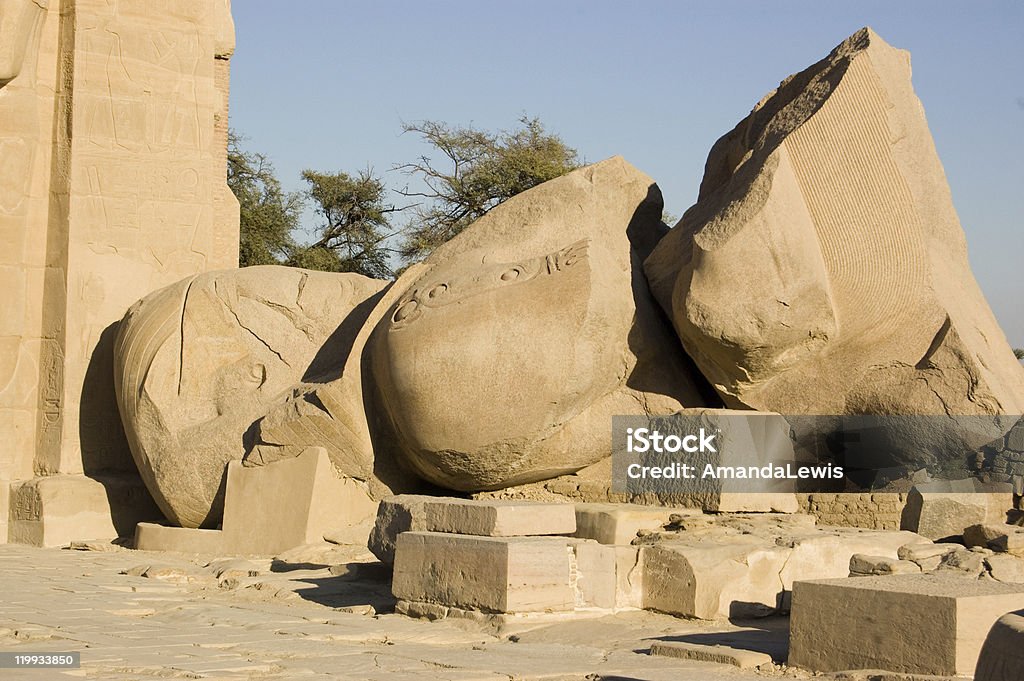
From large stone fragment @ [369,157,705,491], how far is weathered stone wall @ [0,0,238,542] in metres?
3.04

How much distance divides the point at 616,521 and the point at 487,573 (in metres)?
1.06

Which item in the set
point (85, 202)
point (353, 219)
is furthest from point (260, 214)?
point (85, 202)

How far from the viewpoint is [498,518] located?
5234mm

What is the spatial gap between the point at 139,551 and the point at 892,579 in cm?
541

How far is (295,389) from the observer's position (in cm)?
793

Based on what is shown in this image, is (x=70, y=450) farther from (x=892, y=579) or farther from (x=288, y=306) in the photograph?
(x=892, y=579)

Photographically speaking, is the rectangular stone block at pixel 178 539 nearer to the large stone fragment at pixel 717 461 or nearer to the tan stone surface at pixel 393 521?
the tan stone surface at pixel 393 521

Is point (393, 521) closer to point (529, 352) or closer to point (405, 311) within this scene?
point (529, 352)

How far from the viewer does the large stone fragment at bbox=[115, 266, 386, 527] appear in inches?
315

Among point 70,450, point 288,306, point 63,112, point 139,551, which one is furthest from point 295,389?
point 63,112

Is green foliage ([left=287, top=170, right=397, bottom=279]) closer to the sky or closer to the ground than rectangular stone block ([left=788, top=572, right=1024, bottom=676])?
closer to the sky

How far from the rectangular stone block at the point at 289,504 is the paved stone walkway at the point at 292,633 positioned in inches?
19.7

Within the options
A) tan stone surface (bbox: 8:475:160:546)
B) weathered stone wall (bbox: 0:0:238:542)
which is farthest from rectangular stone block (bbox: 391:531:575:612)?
weathered stone wall (bbox: 0:0:238:542)

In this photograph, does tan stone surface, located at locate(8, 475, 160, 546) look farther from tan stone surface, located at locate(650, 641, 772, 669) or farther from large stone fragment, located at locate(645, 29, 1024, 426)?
tan stone surface, located at locate(650, 641, 772, 669)
